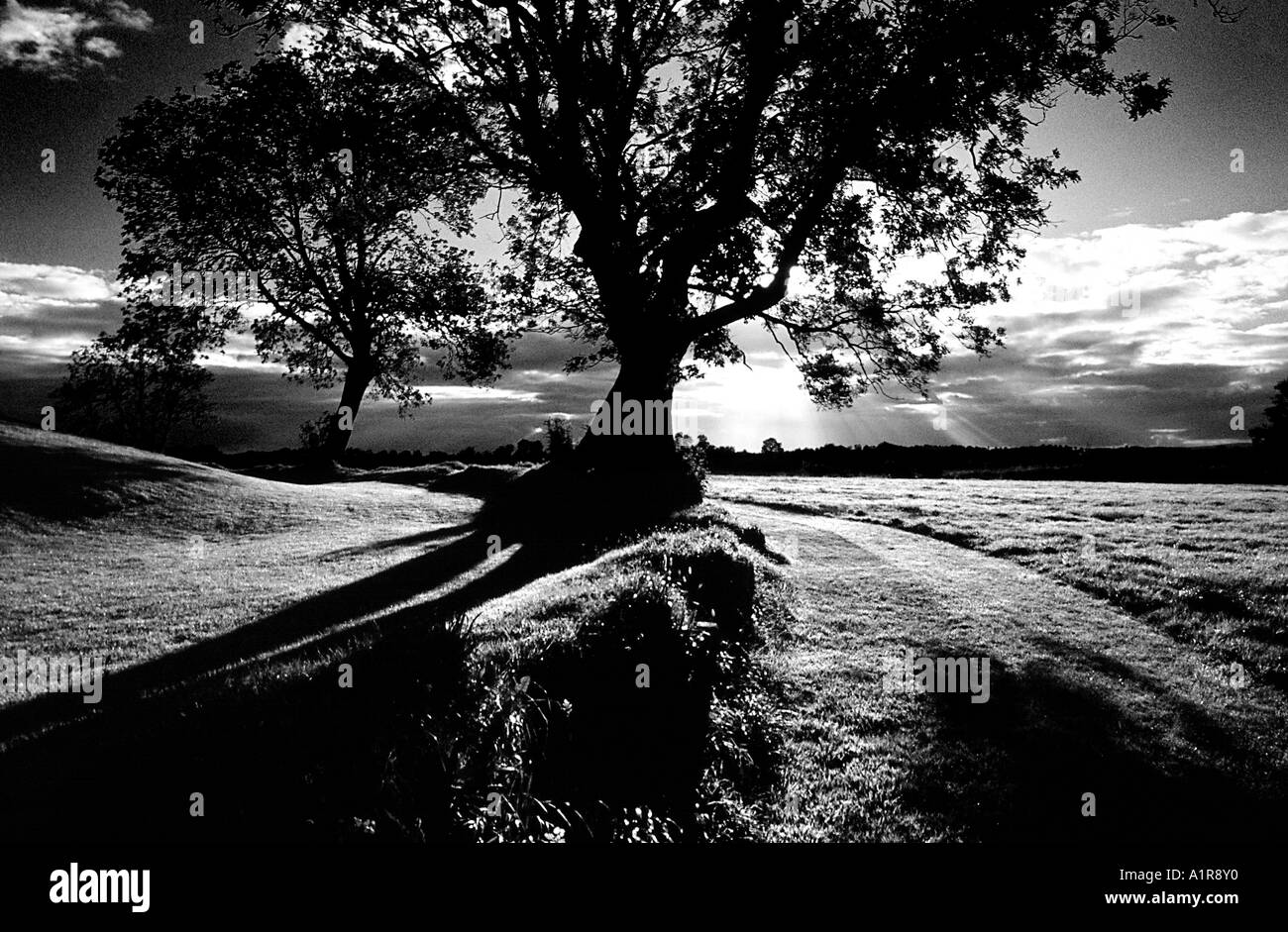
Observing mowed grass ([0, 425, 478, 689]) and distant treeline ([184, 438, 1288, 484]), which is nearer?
mowed grass ([0, 425, 478, 689])

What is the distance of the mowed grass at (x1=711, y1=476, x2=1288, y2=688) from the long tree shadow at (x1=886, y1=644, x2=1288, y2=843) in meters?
3.25

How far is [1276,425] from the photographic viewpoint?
182ft

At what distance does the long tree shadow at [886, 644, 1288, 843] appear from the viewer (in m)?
5.66

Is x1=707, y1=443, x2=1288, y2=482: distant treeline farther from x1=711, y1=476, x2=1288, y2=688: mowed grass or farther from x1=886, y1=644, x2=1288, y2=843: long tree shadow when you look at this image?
x1=886, y1=644, x2=1288, y2=843: long tree shadow

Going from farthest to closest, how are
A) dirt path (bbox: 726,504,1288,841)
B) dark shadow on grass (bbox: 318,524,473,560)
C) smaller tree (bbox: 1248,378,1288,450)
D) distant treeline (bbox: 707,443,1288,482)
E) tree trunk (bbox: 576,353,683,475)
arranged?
1. smaller tree (bbox: 1248,378,1288,450)
2. distant treeline (bbox: 707,443,1288,482)
3. tree trunk (bbox: 576,353,683,475)
4. dark shadow on grass (bbox: 318,524,473,560)
5. dirt path (bbox: 726,504,1288,841)

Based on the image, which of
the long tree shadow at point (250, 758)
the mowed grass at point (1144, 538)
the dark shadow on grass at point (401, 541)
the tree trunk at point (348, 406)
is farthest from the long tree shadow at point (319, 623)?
the tree trunk at point (348, 406)

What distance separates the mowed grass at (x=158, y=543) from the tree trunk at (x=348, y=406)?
1560cm

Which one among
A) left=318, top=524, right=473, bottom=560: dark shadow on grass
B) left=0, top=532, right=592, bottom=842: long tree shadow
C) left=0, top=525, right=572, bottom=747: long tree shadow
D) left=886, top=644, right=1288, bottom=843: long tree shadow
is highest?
left=0, top=532, right=592, bottom=842: long tree shadow

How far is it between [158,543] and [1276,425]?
78318 millimetres

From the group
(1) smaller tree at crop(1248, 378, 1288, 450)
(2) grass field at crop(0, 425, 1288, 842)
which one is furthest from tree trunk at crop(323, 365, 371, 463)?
(1) smaller tree at crop(1248, 378, 1288, 450)

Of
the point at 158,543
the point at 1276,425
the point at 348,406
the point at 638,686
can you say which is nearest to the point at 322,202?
the point at 348,406

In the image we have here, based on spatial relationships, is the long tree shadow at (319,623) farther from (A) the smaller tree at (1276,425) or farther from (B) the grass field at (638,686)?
(A) the smaller tree at (1276,425)

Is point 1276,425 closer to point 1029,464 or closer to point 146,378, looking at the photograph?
point 1029,464
